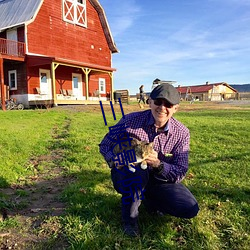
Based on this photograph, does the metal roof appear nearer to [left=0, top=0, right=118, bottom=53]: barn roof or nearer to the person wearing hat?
[left=0, top=0, right=118, bottom=53]: barn roof

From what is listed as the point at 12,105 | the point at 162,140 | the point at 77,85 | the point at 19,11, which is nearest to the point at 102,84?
the point at 77,85

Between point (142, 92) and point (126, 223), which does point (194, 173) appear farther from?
point (142, 92)

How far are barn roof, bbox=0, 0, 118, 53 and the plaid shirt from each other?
58.9 ft

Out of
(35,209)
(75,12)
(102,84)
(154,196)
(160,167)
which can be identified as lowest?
(35,209)

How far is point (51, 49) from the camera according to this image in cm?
2009

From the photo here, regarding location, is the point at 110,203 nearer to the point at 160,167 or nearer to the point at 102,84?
the point at 160,167

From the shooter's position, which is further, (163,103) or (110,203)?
(110,203)

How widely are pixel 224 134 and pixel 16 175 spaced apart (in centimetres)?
530

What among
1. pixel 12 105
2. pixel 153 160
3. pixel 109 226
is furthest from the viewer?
pixel 12 105

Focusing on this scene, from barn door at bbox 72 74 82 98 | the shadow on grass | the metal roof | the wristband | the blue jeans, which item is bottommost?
the shadow on grass

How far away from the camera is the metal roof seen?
1894cm

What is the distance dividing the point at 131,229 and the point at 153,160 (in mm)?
700

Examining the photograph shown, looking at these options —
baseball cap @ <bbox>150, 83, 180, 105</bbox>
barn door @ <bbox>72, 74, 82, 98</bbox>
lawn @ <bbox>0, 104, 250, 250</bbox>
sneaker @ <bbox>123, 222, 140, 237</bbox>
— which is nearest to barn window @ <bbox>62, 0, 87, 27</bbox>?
barn door @ <bbox>72, 74, 82, 98</bbox>

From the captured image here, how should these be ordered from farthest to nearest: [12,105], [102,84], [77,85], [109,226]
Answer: [102,84]
[77,85]
[12,105]
[109,226]
